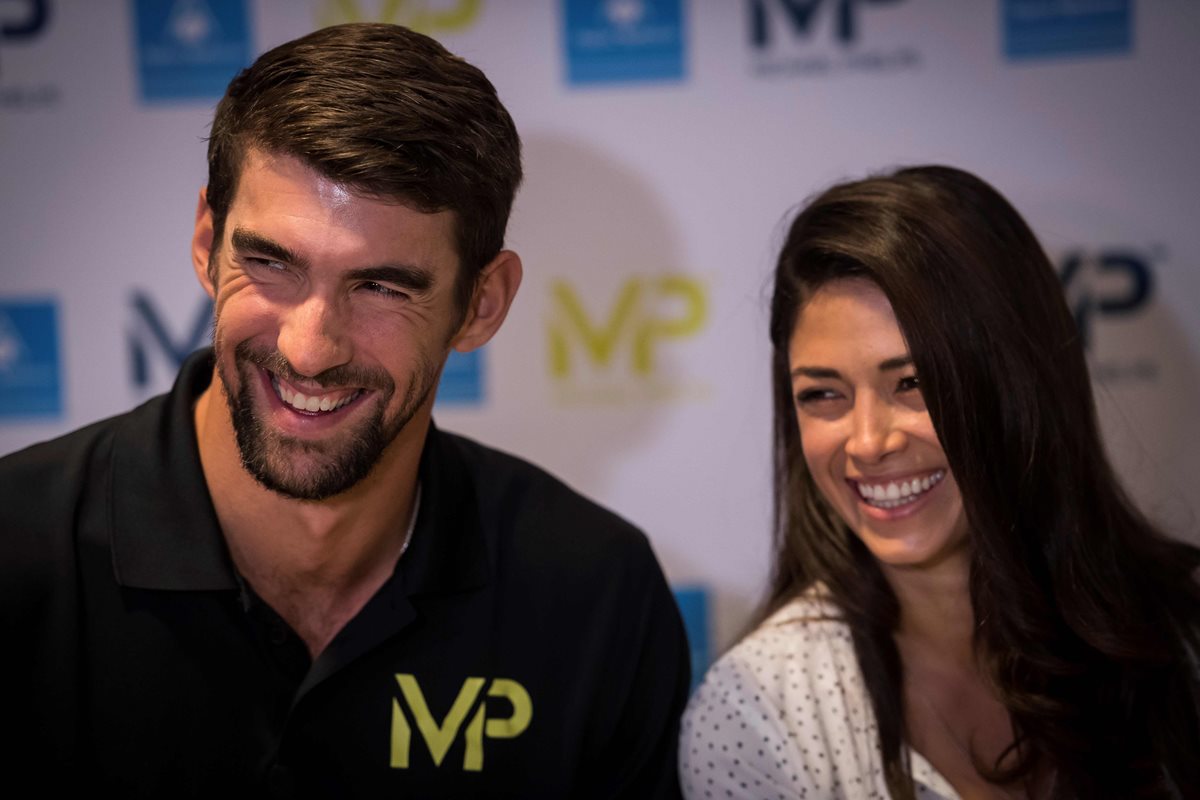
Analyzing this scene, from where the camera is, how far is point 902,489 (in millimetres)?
1714

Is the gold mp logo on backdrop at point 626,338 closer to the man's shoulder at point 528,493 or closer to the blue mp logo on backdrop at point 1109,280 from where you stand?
the man's shoulder at point 528,493

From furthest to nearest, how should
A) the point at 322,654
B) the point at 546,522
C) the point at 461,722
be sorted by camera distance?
the point at 546,522 < the point at 461,722 < the point at 322,654

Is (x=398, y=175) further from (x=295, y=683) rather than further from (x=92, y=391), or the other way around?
(x=92, y=391)

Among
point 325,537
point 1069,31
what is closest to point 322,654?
point 325,537

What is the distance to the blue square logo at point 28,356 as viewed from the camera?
2.50 meters

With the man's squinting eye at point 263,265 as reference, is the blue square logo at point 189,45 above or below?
above

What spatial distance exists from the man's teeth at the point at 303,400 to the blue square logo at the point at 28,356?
1249 mm

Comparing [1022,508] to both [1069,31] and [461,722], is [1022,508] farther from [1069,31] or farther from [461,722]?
[1069,31]

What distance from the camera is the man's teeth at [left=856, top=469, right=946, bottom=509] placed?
1.71 meters

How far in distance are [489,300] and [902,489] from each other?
0.66 m

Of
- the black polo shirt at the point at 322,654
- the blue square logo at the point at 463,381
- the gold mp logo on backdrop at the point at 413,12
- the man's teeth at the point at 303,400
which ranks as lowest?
the black polo shirt at the point at 322,654

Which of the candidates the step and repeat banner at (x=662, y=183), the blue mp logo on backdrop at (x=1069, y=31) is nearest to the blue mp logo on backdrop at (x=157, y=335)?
the step and repeat banner at (x=662, y=183)

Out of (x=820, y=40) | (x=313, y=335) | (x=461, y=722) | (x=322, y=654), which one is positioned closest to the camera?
(x=313, y=335)

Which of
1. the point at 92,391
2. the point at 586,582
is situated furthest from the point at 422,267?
the point at 92,391
